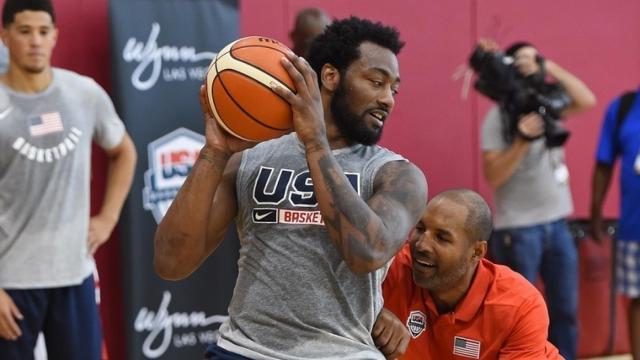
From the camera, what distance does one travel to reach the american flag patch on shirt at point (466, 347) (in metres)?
3.97

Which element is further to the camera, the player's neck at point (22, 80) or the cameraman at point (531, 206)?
the cameraman at point (531, 206)

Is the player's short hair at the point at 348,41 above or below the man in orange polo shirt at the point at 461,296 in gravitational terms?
above

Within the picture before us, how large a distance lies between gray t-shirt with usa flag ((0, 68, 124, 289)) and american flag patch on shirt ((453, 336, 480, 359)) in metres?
1.82

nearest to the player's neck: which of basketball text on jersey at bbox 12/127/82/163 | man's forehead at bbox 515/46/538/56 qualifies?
basketball text on jersey at bbox 12/127/82/163

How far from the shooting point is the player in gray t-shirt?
15.8ft

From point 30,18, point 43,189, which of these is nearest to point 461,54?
point 30,18

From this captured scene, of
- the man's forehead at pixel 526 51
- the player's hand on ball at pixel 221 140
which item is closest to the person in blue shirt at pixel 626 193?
the man's forehead at pixel 526 51

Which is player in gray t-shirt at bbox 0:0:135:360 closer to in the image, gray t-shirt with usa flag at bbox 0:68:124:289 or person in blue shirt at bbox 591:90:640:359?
gray t-shirt with usa flag at bbox 0:68:124:289

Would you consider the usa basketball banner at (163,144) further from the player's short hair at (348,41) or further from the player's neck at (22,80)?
the player's short hair at (348,41)

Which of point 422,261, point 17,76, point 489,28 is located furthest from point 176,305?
point 489,28

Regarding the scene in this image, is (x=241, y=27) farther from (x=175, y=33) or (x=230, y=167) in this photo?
(x=230, y=167)

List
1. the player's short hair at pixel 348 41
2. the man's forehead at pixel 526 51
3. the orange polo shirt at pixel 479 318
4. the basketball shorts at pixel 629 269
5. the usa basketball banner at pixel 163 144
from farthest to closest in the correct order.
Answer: the man's forehead at pixel 526 51, the basketball shorts at pixel 629 269, the usa basketball banner at pixel 163 144, the orange polo shirt at pixel 479 318, the player's short hair at pixel 348 41

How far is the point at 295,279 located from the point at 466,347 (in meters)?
1.28

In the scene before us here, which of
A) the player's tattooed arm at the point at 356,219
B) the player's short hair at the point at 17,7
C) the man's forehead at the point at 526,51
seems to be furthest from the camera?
the man's forehead at the point at 526,51
